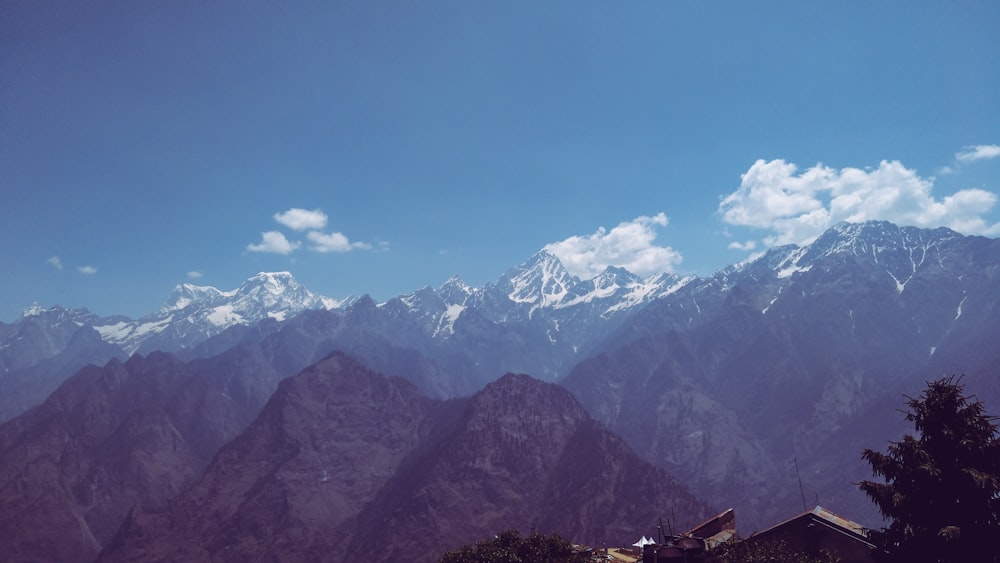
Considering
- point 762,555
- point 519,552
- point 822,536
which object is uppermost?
point 519,552

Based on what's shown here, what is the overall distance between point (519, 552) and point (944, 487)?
29482mm

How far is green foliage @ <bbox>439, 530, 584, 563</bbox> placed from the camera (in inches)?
1852

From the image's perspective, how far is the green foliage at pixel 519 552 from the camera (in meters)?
47.0

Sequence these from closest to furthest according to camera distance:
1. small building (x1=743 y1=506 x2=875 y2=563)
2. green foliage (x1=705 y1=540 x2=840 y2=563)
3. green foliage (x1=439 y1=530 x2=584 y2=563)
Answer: green foliage (x1=705 y1=540 x2=840 y2=563), green foliage (x1=439 y1=530 x2=584 y2=563), small building (x1=743 y1=506 x2=875 y2=563)

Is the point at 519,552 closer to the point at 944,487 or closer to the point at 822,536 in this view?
the point at 822,536

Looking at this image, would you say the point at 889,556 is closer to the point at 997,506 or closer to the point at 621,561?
the point at 997,506

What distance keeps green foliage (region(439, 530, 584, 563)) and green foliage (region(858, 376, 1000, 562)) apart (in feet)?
76.2

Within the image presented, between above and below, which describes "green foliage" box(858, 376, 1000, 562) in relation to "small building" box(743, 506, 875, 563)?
above

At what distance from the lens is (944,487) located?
96.4 feet

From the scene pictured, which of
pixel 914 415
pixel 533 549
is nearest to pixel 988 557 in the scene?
pixel 914 415

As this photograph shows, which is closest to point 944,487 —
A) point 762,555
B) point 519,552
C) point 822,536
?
point 762,555

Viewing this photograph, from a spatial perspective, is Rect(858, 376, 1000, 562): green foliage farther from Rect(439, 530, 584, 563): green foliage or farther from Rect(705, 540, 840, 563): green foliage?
Rect(439, 530, 584, 563): green foliage

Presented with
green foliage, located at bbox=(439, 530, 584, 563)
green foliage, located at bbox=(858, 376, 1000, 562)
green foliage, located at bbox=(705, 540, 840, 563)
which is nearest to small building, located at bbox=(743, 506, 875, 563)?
green foliage, located at bbox=(705, 540, 840, 563)

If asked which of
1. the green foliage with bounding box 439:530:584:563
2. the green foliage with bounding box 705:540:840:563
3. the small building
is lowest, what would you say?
the small building
